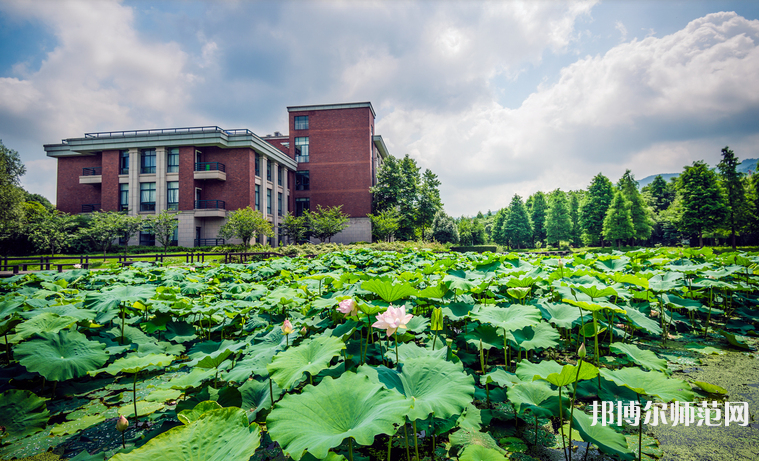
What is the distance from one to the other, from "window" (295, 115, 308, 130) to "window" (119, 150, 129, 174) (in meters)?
16.2

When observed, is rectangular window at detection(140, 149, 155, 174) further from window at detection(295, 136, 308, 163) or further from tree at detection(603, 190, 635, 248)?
tree at detection(603, 190, 635, 248)

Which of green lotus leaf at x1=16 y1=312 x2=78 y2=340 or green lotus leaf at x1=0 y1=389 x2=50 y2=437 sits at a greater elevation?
green lotus leaf at x1=16 y1=312 x2=78 y2=340

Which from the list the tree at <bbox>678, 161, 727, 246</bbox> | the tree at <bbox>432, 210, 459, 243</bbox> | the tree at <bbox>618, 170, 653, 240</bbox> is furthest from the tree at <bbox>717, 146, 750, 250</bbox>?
the tree at <bbox>432, 210, 459, 243</bbox>

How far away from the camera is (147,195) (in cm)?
2816

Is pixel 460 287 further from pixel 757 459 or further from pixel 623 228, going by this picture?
pixel 623 228

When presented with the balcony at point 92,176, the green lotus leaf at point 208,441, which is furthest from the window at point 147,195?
the green lotus leaf at point 208,441

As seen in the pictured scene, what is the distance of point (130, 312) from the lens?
10.5 feet

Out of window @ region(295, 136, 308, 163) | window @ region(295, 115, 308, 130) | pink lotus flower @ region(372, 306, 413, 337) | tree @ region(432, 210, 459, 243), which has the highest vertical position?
window @ region(295, 115, 308, 130)

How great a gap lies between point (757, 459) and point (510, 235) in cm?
5261

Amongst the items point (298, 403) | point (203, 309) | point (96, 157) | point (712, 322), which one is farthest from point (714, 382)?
point (96, 157)

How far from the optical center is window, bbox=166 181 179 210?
2769 centimetres

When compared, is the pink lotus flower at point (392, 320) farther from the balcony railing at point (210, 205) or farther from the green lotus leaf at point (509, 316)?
the balcony railing at point (210, 205)

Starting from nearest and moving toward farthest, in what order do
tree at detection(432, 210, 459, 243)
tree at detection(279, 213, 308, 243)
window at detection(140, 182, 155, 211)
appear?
window at detection(140, 182, 155, 211) → tree at detection(279, 213, 308, 243) → tree at detection(432, 210, 459, 243)

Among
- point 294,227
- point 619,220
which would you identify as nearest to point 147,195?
point 294,227
